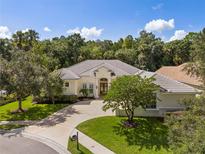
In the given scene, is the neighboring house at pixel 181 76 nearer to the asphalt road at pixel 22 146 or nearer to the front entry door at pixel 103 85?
the front entry door at pixel 103 85

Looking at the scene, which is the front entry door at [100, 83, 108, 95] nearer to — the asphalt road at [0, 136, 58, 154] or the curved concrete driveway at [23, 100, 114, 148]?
the curved concrete driveway at [23, 100, 114, 148]

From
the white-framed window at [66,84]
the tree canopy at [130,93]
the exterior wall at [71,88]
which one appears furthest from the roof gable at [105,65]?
the tree canopy at [130,93]

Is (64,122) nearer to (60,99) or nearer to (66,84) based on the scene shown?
(60,99)

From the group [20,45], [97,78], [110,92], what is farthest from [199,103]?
[20,45]

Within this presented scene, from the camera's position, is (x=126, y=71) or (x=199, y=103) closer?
(x=199, y=103)

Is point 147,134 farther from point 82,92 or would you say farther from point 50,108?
point 82,92
